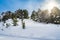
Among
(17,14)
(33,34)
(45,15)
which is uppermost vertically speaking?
(17,14)

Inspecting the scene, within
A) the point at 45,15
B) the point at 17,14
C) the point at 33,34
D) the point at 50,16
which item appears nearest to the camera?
the point at 33,34

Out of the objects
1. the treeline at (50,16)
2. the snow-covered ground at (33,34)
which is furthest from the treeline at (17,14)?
the snow-covered ground at (33,34)

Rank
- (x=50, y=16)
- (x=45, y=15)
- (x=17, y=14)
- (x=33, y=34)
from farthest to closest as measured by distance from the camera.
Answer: (x=17, y=14) → (x=45, y=15) → (x=50, y=16) → (x=33, y=34)

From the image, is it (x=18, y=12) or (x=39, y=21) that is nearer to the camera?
(x=39, y=21)

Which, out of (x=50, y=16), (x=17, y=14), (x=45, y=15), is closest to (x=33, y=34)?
(x=50, y=16)

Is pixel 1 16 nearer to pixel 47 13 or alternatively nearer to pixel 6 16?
pixel 6 16

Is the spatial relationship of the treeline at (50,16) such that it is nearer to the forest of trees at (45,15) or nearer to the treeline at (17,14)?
the forest of trees at (45,15)

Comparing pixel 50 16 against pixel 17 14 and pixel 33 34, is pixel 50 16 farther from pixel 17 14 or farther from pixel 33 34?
pixel 33 34

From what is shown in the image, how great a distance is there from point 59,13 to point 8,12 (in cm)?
1064

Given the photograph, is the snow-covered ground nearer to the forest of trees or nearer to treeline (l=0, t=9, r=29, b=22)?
the forest of trees

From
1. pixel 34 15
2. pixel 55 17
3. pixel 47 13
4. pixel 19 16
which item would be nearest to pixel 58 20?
pixel 55 17

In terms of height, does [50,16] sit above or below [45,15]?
below

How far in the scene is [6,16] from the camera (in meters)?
25.4

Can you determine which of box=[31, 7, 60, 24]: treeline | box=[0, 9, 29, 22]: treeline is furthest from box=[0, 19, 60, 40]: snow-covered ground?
box=[0, 9, 29, 22]: treeline
